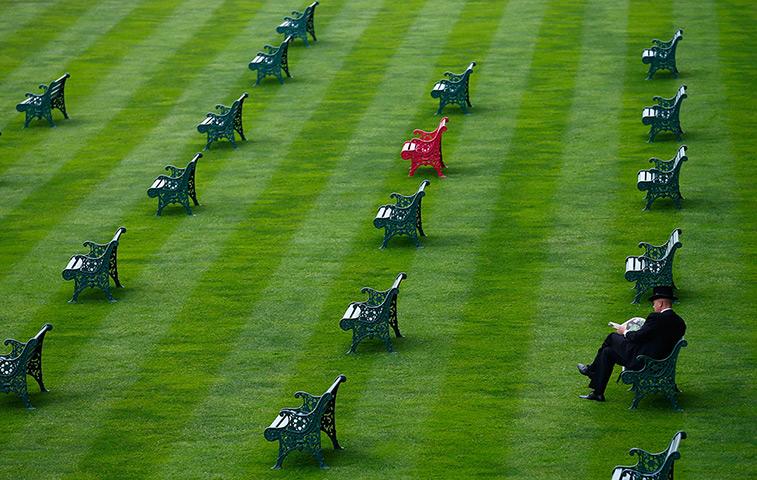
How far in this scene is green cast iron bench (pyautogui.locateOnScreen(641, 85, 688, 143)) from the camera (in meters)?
26.7

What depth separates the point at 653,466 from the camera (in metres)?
A: 12.8

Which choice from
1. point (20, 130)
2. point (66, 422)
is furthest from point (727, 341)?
point (20, 130)

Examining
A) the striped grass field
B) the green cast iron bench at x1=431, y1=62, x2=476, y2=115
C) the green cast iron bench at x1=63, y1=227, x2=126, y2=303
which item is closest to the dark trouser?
the striped grass field

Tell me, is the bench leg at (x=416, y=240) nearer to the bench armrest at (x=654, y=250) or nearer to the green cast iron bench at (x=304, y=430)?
the bench armrest at (x=654, y=250)

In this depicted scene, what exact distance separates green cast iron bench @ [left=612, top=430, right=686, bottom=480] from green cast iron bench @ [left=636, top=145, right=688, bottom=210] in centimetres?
1062

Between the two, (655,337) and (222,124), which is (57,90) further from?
(655,337)

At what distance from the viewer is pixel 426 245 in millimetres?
21688

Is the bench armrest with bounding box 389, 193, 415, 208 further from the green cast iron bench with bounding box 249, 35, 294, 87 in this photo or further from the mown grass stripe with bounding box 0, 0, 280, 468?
the green cast iron bench with bounding box 249, 35, 294, 87

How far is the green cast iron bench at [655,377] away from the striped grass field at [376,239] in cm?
31

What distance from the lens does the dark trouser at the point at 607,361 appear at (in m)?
15.1

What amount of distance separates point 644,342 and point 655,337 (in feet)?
0.55

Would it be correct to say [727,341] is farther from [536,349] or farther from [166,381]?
[166,381]

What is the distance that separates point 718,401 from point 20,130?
21.7 meters

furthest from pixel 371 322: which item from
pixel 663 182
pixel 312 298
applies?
pixel 663 182
